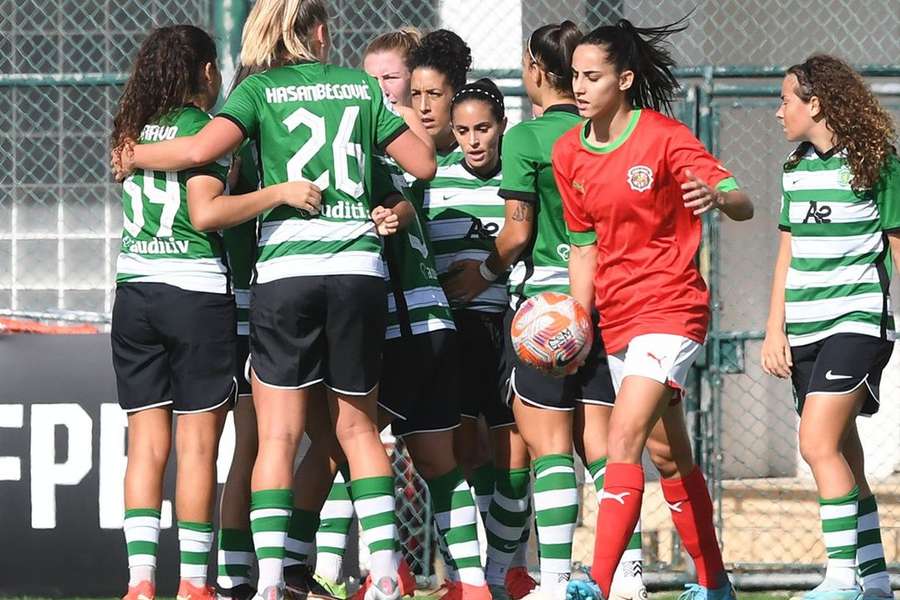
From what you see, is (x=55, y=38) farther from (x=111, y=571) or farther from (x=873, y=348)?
(x=873, y=348)

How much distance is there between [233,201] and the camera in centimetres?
498

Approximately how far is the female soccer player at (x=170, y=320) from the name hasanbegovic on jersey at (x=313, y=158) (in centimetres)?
24

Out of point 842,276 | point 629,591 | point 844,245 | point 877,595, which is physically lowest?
point 877,595

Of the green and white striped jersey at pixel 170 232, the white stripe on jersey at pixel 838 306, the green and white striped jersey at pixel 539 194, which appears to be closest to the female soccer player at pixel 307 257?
the green and white striped jersey at pixel 170 232

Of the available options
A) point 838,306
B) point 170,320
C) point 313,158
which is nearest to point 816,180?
point 838,306

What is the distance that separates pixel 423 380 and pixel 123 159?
4.18 ft

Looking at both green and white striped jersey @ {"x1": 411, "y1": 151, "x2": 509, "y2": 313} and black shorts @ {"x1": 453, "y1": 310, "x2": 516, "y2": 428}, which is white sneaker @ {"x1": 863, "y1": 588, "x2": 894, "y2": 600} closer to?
black shorts @ {"x1": 453, "y1": 310, "x2": 516, "y2": 428}

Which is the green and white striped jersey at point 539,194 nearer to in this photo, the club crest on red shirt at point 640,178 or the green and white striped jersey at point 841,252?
the club crest on red shirt at point 640,178

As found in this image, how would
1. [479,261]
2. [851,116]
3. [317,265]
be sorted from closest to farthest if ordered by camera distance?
[317,265] < [851,116] < [479,261]

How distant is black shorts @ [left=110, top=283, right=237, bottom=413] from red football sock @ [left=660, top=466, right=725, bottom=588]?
5.25 feet

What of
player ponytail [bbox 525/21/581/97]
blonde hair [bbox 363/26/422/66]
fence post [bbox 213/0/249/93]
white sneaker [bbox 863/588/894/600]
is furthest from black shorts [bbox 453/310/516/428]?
fence post [bbox 213/0/249/93]

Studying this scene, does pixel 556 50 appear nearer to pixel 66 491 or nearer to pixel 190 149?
pixel 190 149

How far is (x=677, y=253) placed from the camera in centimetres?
510

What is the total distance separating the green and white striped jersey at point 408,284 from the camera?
5398 millimetres
